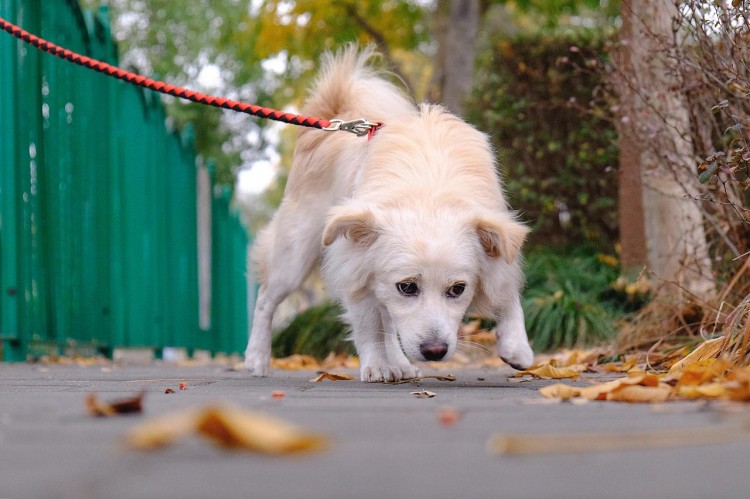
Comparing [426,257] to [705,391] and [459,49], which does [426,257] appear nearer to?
[705,391]

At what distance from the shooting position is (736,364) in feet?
11.9

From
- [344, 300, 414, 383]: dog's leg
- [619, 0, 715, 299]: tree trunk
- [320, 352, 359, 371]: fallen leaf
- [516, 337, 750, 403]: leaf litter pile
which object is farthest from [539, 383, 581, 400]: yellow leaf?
[320, 352, 359, 371]: fallen leaf

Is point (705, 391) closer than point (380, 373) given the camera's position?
Yes

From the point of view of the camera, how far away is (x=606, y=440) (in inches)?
73.1

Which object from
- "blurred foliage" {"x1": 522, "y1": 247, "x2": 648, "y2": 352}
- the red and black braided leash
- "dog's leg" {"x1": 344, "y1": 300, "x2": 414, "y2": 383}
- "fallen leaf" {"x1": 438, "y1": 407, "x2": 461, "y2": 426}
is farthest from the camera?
"blurred foliage" {"x1": 522, "y1": 247, "x2": 648, "y2": 352}

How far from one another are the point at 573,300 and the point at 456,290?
4.18 m

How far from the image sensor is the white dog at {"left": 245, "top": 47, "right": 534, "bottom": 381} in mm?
4281

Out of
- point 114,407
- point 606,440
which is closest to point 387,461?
point 606,440

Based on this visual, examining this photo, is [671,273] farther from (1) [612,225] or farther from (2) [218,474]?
(2) [218,474]

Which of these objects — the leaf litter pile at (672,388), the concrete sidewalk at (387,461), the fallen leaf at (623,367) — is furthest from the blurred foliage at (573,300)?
the concrete sidewalk at (387,461)

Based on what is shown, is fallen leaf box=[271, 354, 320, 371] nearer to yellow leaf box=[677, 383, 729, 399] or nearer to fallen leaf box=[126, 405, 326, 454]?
yellow leaf box=[677, 383, 729, 399]

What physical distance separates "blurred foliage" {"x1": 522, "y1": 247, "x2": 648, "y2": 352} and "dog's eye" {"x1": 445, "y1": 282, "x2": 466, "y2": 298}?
3.44 m

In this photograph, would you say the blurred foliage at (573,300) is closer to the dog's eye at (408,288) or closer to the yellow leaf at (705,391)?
the dog's eye at (408,288)

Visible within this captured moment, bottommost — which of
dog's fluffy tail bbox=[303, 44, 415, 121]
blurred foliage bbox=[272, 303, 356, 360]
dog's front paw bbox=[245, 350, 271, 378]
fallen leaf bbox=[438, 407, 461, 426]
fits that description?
fallen leaf bbox=[438, 407, 461, 426]
